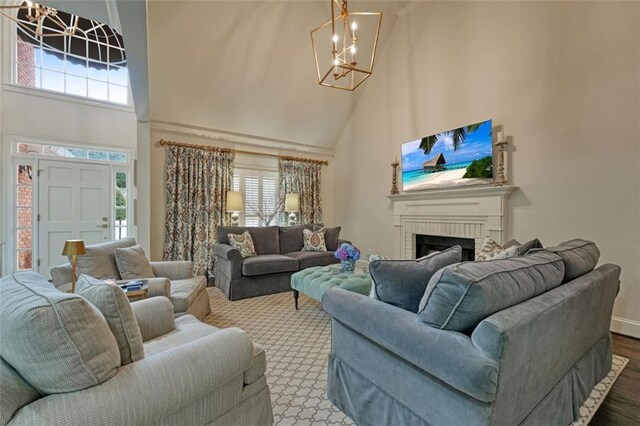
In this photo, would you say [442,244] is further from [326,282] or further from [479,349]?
[479,349]

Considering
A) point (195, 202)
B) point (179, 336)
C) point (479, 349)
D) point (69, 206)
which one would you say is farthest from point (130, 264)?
point (69, 206)

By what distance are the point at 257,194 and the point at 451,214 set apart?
3504mm

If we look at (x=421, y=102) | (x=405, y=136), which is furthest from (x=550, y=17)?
(x=405, y=136)

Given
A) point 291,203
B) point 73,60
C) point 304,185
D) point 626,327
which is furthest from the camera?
point 304,185

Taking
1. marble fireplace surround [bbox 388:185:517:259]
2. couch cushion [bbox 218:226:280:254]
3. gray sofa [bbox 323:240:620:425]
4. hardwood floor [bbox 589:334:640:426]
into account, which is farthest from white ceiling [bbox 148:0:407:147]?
hardwood floor [bbox 589:334:640:426]

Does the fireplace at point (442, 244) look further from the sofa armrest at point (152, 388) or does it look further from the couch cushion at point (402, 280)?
the sofa armrest at point (152, 388)

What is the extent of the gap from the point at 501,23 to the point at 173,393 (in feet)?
16.5

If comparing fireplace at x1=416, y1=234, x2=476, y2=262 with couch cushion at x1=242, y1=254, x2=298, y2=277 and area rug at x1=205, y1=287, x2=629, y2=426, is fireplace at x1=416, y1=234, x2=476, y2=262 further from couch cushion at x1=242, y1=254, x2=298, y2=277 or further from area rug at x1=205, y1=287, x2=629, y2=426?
couch cushion at x1=242, y1=254, x2=298, y2=277

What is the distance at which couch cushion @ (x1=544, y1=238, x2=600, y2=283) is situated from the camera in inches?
66.7

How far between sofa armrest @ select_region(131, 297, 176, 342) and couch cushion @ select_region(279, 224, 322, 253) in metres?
3.12

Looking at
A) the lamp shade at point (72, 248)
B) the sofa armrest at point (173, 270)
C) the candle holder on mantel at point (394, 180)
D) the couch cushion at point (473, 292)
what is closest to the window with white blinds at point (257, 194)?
the candle holder on mantel at point (394, 180)

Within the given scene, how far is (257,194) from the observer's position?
573cm

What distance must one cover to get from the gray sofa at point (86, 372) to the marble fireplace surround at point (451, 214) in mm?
3589

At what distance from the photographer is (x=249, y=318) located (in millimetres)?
3225
